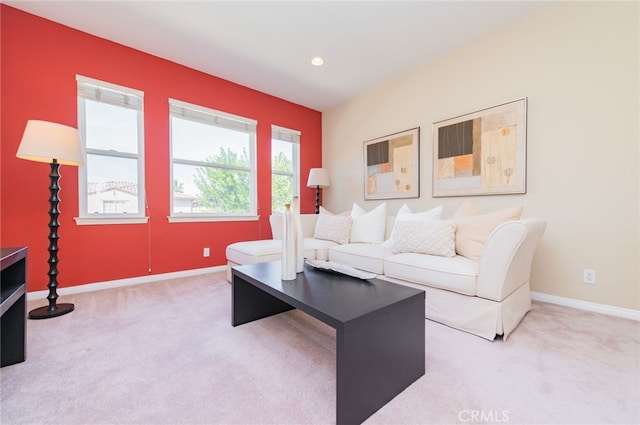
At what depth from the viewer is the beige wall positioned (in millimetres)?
1938

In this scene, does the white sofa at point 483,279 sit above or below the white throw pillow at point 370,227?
below

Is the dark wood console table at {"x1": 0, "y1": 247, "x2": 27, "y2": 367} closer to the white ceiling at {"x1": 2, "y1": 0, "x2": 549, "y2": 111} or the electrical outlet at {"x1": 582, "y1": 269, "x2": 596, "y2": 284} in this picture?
the white ceiling at {"x1": 2, "y1": 0, "x2": 549, "y2": 111}

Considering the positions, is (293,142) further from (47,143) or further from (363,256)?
(47,143)

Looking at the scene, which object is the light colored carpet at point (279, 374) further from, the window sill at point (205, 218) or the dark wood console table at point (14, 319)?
the window sill at point (205, 218)

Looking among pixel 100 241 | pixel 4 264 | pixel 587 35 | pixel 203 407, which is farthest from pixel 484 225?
pixel 100 241

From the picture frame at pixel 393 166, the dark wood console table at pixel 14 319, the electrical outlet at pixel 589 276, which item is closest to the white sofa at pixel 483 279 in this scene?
the electrical outlet at pixel 589 276

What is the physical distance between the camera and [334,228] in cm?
315

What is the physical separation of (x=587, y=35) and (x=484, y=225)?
5.86ft

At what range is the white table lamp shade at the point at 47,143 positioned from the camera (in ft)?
5.92

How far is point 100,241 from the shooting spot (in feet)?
8.74

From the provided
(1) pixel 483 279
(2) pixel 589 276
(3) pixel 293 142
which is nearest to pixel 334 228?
(1) pixel 483 279

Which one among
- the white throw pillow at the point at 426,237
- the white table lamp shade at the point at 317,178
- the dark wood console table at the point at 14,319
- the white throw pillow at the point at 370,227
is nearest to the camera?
the dark wood console table at the point at 14,319

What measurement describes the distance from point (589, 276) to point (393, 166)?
2192 millimetres

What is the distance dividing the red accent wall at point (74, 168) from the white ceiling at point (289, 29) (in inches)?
7.3
